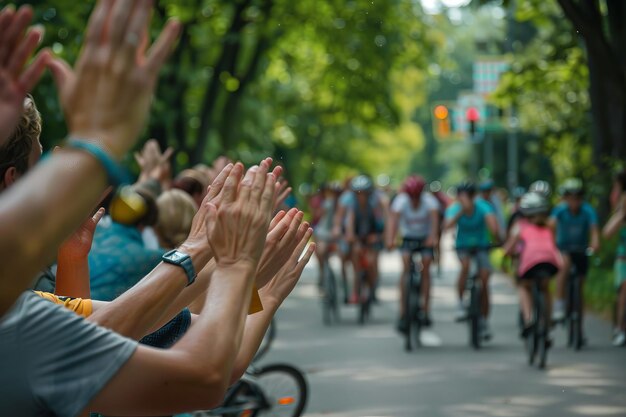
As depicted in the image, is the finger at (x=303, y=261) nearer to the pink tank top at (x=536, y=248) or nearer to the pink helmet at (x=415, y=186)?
the pink tank top at (x=536, y=248)

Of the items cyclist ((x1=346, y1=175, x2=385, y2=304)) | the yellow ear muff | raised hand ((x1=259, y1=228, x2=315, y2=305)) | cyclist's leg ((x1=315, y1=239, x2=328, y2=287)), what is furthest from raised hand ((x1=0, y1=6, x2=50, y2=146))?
cyclist's leg ((x1=315, y1=239, x2=328, y2=287))

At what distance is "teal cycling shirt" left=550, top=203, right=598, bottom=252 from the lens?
1445cm

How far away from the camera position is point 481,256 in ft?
48.7

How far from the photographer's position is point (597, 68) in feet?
64.6

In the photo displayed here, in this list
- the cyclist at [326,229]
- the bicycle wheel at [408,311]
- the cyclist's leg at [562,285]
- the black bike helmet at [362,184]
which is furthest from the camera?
the cyclist at [326,229]

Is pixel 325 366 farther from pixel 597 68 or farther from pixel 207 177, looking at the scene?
pixel 597 68

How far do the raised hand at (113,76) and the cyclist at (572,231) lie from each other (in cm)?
1289

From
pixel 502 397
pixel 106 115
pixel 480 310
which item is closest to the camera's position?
pixel 106 115

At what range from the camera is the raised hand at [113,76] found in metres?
1.65

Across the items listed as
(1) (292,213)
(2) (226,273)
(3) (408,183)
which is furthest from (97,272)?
(3) (408,183)

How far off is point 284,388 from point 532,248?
4.56 meters

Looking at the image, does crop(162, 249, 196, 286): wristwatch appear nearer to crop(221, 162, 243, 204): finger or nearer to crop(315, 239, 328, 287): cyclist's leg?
crop(221, 162, 243, 204): finger

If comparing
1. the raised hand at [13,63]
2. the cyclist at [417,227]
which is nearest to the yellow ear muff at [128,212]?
the raised hand at [13,63]

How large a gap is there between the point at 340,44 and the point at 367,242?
8796mm
